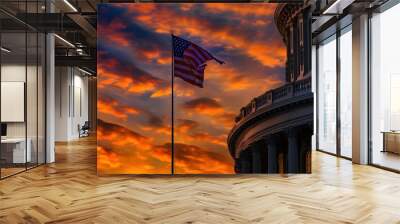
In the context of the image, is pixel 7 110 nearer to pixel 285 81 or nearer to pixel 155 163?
pixel 155 163

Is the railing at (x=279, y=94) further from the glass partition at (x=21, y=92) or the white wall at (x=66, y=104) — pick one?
the white wall at (x=66, y=104)

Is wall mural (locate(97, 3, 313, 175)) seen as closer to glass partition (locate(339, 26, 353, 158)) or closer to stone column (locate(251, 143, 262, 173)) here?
stone column (locate(251, 143, 262, 173))

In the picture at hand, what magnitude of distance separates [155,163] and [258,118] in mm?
2002

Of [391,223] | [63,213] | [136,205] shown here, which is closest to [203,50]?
[136,205]

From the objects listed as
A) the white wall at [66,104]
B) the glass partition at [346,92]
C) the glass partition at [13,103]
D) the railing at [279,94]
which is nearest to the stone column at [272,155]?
the railing at [279,94]

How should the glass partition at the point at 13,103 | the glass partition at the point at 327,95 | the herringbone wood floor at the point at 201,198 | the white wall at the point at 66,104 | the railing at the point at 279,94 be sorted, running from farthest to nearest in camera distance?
1. the white wall at the point at 66,104
2. the glass partition at the point at 327,95
3. the glass partition at the point at 13,103
4. the railing at the point at 279,94
5. the herringbone wood floor at the point at 201,198

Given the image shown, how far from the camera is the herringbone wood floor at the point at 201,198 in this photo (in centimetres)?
414

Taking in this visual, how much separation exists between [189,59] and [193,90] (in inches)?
21.9

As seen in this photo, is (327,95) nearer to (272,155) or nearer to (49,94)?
(272,155)

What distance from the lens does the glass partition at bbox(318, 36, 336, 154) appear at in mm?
10523

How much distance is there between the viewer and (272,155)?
666 centimetres

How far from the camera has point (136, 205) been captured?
4691 millimetres

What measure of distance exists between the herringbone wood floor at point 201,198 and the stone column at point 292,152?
0.21 meters

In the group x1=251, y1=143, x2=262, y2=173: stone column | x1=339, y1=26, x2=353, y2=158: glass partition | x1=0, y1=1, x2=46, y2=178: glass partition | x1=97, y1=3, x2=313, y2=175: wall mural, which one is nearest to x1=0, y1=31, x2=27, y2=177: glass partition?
x1=0, y1=1, x2=46, y2=178: glass partition
